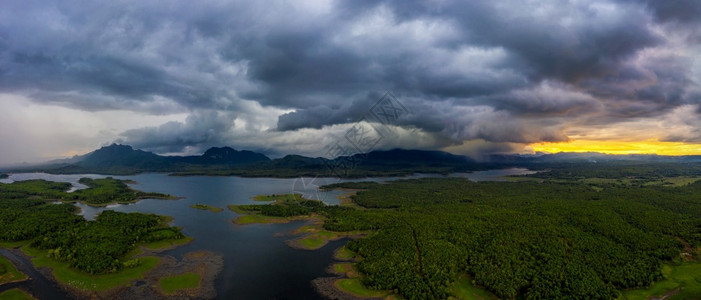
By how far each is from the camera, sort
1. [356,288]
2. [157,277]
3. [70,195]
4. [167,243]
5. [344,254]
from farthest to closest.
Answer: [70,195], [167,243], [344,254], [157,277], [356,288]

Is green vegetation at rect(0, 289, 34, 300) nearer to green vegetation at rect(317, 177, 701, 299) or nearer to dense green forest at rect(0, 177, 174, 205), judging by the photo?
green vegetation at rect(317, 177, 701, 299)

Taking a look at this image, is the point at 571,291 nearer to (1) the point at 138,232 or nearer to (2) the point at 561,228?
(2) the point at 561,228

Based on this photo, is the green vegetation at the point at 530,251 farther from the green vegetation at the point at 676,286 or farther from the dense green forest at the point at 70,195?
the dense green forest at the point at 70,195

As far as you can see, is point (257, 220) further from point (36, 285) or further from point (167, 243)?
point (36, 285)

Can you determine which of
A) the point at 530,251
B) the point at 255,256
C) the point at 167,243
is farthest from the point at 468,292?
the point at 167,243

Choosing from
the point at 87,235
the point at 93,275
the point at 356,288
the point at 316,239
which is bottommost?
the point at 356,288

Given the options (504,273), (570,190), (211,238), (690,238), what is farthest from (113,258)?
(570,190)
